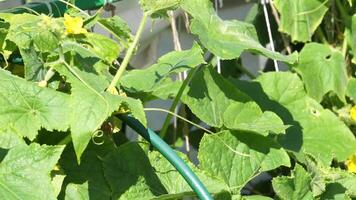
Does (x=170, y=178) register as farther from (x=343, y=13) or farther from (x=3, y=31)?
(x=343, y=13)

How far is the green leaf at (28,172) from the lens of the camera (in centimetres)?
99

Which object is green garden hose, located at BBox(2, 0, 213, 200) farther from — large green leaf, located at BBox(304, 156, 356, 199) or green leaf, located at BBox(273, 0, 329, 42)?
green leaf, located at BBox(273, 0, 329, 42)

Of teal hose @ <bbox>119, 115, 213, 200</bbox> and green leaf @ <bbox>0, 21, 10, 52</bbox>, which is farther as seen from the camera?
green leaf @ <bbox>0, 21, 10, 52</bbox>

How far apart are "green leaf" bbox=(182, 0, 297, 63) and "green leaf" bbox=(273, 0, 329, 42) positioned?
507 millimetres

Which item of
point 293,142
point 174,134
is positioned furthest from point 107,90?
point 174,134

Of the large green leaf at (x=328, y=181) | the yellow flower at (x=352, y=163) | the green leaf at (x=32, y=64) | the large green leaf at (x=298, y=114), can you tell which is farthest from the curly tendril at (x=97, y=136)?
the yellow flower at (x=352, y=163)

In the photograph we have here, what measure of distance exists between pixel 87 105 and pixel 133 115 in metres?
0.07

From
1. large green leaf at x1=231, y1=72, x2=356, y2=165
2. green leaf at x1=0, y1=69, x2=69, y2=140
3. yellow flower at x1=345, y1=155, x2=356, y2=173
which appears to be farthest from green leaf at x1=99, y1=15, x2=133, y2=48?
yellow flower at x1=345, y1=155, x2=356, y2=173

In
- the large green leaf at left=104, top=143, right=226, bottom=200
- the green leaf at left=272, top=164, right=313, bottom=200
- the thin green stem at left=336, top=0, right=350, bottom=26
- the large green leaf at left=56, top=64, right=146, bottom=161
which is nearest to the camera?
the large green leaf at left=56, top=64, right=146, bottom=161

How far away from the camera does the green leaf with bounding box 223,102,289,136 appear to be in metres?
1.37

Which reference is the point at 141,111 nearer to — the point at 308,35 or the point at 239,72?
the point at 308,35

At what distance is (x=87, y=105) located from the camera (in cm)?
100

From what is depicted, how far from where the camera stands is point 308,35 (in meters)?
2.05

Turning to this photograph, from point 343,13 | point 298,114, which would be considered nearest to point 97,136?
point 298,114
